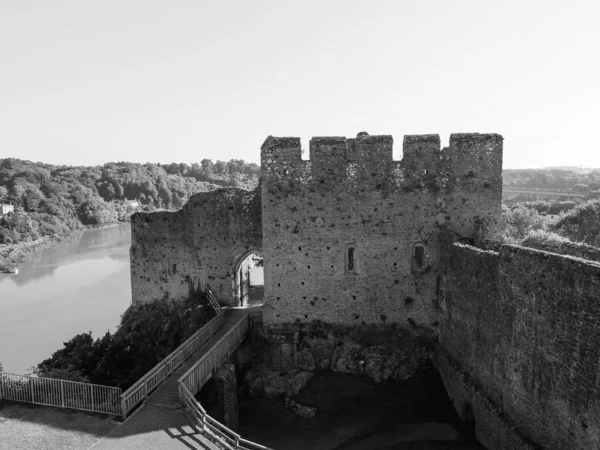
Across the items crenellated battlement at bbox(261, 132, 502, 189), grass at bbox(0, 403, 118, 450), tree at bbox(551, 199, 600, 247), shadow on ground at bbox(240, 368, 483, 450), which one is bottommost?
shadow on ground at bbox(240, 368, 483, 450)

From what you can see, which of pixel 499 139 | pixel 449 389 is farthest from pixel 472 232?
pixel 449 389

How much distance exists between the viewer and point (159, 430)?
10.8m

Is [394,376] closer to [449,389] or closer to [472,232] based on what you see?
[449,389]

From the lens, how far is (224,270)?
18.8m

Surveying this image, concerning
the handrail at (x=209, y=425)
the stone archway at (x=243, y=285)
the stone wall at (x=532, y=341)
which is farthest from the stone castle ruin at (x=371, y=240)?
the handrail at (x=209, y=425)

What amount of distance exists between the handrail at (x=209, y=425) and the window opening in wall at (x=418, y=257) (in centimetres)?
716

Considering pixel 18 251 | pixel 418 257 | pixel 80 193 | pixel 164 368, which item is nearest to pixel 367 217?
pixel 418 257

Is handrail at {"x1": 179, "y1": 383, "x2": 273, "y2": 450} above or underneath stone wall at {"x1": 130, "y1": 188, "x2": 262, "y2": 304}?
underneath

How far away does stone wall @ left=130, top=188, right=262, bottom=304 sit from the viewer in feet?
60.5

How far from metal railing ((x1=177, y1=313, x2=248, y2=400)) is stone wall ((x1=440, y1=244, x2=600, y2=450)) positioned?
6464 mm

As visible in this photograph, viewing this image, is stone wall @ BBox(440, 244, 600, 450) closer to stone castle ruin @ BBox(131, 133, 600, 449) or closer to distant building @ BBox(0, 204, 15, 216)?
stone castle ruin @ BBox(131, 133, 600, 449)

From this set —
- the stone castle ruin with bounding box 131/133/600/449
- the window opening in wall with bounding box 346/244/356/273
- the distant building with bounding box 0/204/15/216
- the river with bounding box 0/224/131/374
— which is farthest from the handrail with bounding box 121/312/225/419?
the distant building with bounding box 0/204/15/216

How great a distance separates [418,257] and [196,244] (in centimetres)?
832

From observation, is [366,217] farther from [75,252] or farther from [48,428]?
[75,252]
